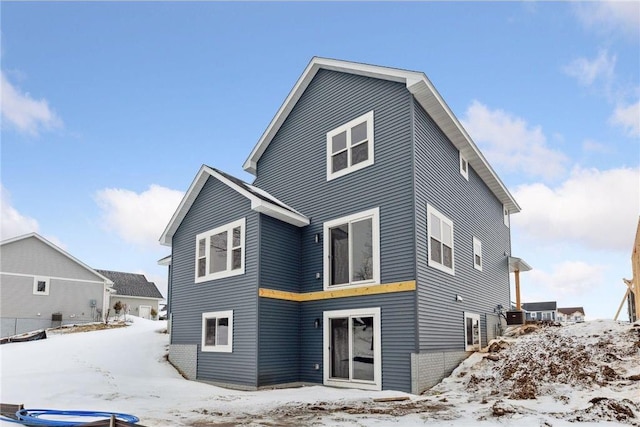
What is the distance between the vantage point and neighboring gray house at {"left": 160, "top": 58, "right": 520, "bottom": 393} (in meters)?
12.3

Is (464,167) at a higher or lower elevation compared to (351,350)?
higher

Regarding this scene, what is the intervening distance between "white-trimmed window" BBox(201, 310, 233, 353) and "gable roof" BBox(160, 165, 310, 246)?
3.17 m

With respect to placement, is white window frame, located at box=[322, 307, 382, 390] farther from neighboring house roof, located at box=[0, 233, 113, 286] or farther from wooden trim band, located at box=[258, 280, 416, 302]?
neighboring house roof, located at box=[0, 233, 113, 286]

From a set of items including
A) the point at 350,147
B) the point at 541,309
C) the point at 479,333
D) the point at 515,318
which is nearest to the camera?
the point at 350,147

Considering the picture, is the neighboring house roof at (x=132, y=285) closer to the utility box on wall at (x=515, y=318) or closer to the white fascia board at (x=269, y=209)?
the white fascia board at (x=269, y=209)

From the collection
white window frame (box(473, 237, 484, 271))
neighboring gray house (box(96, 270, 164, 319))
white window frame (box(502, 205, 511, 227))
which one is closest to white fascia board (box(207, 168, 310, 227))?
white window frame (box(473, 237, 484, 271))

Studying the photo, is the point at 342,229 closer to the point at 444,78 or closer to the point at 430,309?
the point at 430,309

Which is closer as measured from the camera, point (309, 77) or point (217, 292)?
point (217, 292)

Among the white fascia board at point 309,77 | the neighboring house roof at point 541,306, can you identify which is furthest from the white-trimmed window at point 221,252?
the neighboring house roof at point 541,306

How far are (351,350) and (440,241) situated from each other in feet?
12.8

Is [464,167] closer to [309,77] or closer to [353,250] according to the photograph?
[353,250]

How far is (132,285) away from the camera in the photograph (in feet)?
151

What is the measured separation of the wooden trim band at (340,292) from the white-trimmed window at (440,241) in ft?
4.01

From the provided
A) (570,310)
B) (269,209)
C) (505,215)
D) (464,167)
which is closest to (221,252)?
(269,209)
